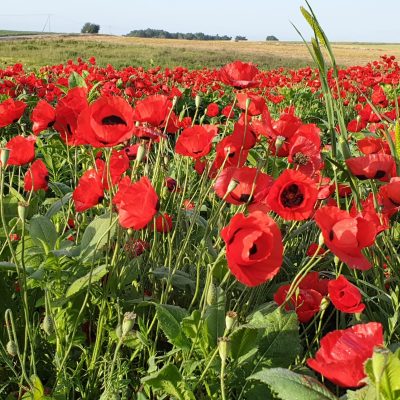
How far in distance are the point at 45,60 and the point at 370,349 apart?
69.6 feet

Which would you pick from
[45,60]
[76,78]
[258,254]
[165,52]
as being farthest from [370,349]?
[165,52]

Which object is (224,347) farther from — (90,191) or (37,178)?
(37,178)

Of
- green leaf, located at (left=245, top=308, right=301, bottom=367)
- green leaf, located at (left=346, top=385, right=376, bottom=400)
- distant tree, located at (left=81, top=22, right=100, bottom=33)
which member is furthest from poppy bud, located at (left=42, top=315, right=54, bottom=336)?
distant tree, located at (left=81, top=22, right=100, bottom=33)

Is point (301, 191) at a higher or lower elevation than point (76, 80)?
lower

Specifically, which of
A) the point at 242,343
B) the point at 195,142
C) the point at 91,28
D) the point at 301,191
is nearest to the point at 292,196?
the point at 301,191

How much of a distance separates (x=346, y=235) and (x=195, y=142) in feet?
2.12

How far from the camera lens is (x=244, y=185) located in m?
1.36

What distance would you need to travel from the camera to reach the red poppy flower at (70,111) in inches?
63.4

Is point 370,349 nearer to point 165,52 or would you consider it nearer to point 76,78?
point 76,78

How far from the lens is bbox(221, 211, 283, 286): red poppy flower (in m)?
1.04

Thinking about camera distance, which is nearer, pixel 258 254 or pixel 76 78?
pixel 258 254

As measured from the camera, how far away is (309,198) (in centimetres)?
123

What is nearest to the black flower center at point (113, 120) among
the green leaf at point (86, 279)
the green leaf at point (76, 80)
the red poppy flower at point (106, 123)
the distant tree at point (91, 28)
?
the red poppy flower at point (106, 123)

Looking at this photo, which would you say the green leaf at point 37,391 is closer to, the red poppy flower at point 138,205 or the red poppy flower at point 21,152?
the red poppy flower at point 138,205
